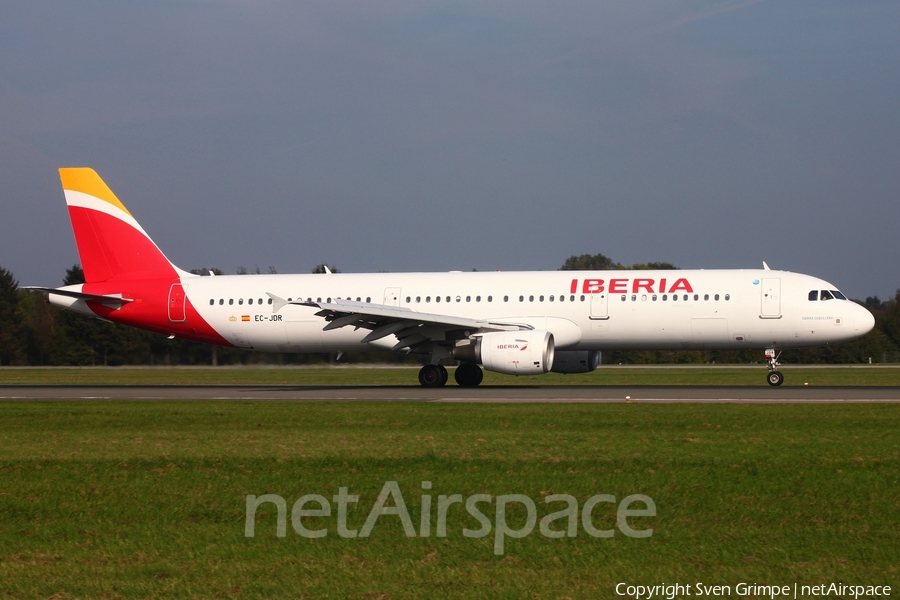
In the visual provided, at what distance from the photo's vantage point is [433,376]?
29.5 meters

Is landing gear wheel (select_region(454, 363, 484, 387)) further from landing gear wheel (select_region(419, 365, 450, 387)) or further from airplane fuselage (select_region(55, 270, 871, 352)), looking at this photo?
airplane fuselage (select_region(55, 270, 871, 352))

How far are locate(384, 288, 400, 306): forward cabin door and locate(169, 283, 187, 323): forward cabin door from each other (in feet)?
22.5

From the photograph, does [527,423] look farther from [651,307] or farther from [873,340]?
[873,340]

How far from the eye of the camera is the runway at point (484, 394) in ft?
75.1

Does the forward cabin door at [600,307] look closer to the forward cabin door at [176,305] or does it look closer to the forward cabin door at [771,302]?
the forward cabin door at [771,302]

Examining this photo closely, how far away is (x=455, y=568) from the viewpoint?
7082 mm

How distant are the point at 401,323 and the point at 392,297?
281 centimetres

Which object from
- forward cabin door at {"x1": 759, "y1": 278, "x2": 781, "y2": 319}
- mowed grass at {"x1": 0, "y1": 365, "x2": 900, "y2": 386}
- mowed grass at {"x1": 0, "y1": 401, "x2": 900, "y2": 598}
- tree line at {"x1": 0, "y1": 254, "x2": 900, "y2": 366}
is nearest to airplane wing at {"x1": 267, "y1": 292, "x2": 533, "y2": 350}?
mowed grass at {"x1": 0, "y1": 365, "x2": 900, "y2": 386}

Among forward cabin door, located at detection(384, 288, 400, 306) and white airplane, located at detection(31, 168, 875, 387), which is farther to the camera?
forward cabin door, located at detection(384, 288, 400, 306)

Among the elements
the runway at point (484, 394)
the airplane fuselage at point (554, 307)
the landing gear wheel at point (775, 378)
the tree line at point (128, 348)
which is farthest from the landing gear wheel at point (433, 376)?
the tree line at point (128, 348)

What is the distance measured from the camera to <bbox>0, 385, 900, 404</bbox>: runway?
22.9 m

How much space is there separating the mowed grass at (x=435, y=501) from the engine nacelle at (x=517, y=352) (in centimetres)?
933

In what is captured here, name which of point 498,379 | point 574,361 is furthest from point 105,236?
point 574,361

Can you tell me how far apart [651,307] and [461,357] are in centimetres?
567
